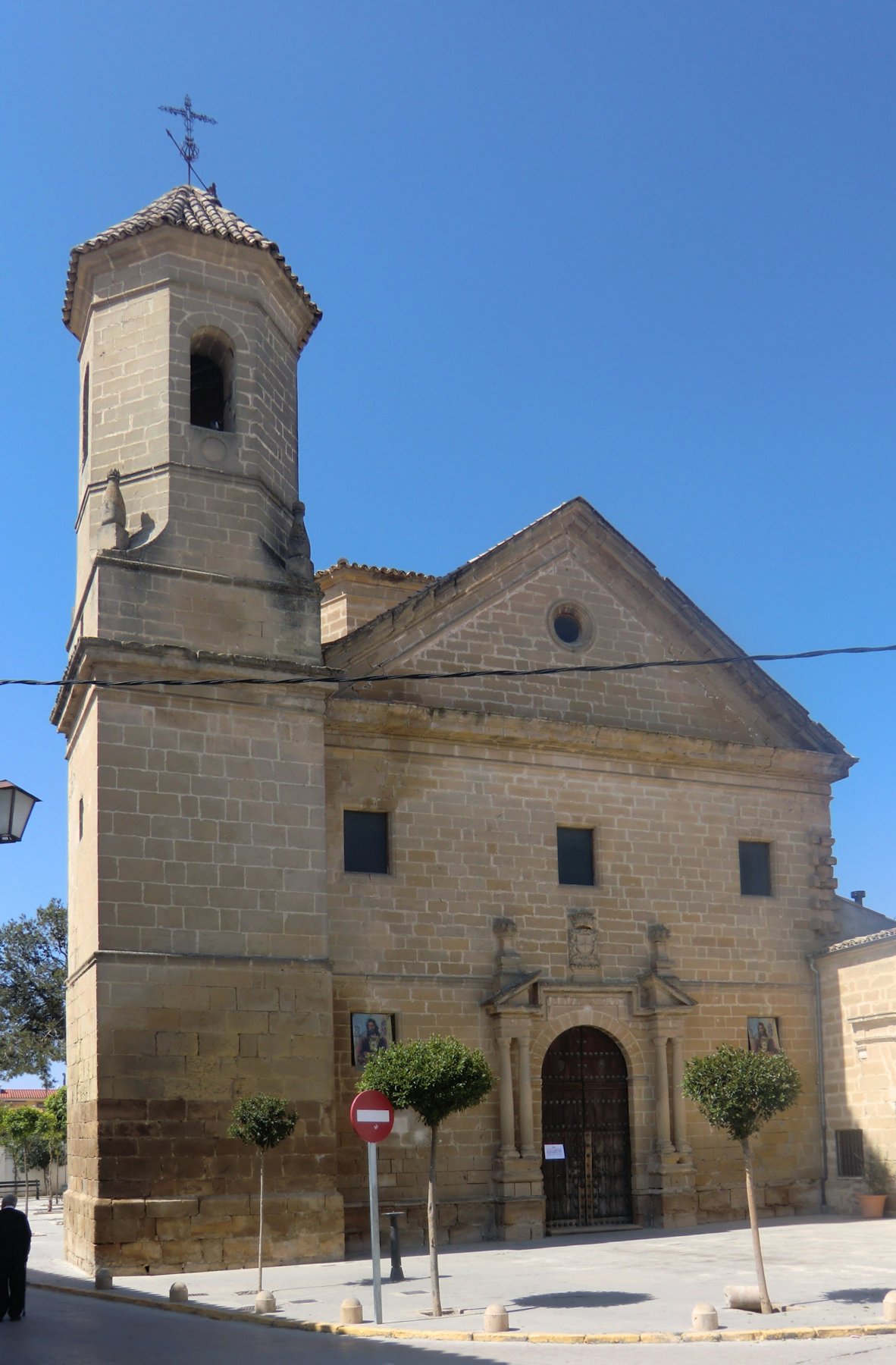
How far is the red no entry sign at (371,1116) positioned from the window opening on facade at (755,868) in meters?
12.1

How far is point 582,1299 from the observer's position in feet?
48.2

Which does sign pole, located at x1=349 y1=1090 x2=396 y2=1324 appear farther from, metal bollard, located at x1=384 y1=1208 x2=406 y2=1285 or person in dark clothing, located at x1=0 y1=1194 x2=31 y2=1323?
person in dark clothing, located at x1=0 y1=1194 x2=31 y2=1323

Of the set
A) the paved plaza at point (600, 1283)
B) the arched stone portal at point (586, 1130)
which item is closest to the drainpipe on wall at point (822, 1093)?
the paved plaza at point (600, 1283)

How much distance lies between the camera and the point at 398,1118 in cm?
2064

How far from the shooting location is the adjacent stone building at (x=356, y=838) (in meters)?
18.7

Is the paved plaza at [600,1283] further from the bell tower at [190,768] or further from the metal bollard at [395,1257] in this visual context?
the bell tower at [190,768]

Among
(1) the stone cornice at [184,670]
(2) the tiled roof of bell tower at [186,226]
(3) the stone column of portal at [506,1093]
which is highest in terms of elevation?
(2) the tiled roof of bell tower at [186,226]

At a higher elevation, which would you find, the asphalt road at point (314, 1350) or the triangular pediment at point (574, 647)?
the triangular pediment at point (574, 647)

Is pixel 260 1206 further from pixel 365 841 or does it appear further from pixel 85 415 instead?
pixel 85 415

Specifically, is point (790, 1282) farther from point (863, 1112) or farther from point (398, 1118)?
point (863, 1112)

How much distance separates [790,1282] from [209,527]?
1216cm

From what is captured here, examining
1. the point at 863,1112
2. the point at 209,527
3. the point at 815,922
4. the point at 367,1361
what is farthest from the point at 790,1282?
the point at 209,527

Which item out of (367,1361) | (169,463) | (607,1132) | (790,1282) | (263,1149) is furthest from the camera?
(607,1132)

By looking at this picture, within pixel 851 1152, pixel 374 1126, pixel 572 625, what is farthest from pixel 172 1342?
pixel 572 625
